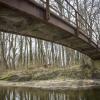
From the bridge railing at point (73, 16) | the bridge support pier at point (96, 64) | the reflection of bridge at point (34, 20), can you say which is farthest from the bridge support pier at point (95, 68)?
the reflection of bridge at point (34, 20)

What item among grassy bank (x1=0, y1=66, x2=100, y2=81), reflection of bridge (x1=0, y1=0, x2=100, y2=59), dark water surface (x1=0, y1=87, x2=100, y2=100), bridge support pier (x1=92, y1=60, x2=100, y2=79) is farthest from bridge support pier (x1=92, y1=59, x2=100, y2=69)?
reflection of bridge (x1=0, y1=0, x2=100, y2=59)

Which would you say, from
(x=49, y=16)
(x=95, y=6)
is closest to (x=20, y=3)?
(x=49, y=16)

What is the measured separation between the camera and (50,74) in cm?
2945

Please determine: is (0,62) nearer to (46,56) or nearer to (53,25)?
(46,56)

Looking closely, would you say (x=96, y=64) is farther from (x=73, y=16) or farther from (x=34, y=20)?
(x=34, y=20)

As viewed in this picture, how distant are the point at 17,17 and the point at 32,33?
332cm

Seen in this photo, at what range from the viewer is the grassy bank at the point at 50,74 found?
2825cm

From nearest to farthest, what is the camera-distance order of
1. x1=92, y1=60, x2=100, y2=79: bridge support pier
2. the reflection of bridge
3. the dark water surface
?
the reflection of bridge, the dark water surface, x1=92, y1=60, x2=100, y2=79: bridge support pier

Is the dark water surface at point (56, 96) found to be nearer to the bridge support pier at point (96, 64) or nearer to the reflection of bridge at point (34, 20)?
the reflection of bridge at point (34, 20)

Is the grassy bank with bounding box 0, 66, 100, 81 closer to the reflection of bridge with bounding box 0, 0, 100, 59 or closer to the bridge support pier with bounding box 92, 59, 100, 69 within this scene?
the bridge support pier with bounding box 92, 59, 100, 69

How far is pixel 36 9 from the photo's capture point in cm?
1065

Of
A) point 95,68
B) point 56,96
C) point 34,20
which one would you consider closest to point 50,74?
point 95,68

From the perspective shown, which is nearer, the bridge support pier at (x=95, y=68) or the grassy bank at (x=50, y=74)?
the grassy bank at (x=50, y=74)

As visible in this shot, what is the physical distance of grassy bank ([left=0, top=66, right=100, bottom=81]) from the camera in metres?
28.3
